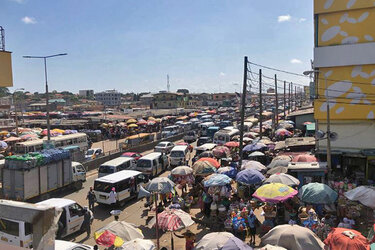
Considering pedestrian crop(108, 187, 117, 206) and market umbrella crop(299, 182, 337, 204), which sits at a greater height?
market umbrella crop(299, 182, 337, 204)

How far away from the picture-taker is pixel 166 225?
9.87 meters

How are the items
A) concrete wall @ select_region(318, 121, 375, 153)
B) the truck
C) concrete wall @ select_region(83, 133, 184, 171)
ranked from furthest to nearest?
concrete wall @ select_region(83, 133, 184, 171) → concrete wall @ select_region(318, 121, 375, 153) → the truck

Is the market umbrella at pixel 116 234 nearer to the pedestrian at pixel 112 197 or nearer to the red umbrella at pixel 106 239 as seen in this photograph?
the red umbrella at pixel 106 239

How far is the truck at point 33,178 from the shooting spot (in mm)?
15852

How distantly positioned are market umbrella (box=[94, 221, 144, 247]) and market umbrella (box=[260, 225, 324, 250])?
3878mm

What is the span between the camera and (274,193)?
11492mm

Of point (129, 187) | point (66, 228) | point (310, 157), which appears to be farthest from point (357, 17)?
point (66, 228)

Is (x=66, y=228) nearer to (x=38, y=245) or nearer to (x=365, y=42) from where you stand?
(x=38, y=245)

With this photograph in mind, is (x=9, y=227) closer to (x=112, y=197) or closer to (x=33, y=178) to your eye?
(x=112, y=197)

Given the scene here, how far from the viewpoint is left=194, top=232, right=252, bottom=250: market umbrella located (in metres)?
7.43

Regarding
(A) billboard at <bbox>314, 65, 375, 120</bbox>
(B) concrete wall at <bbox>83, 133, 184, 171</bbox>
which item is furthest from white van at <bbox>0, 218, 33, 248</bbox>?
(A) billboard at <bbox>314, 65, 375, 120</bbox>

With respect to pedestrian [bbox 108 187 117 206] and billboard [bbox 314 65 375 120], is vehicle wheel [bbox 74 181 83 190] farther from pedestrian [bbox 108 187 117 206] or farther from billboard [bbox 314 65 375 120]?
billboard [bbox 314 65 375 120]

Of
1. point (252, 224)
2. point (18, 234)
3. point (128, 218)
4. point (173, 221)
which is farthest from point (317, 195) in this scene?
point (18, 234)

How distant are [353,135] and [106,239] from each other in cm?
1697
